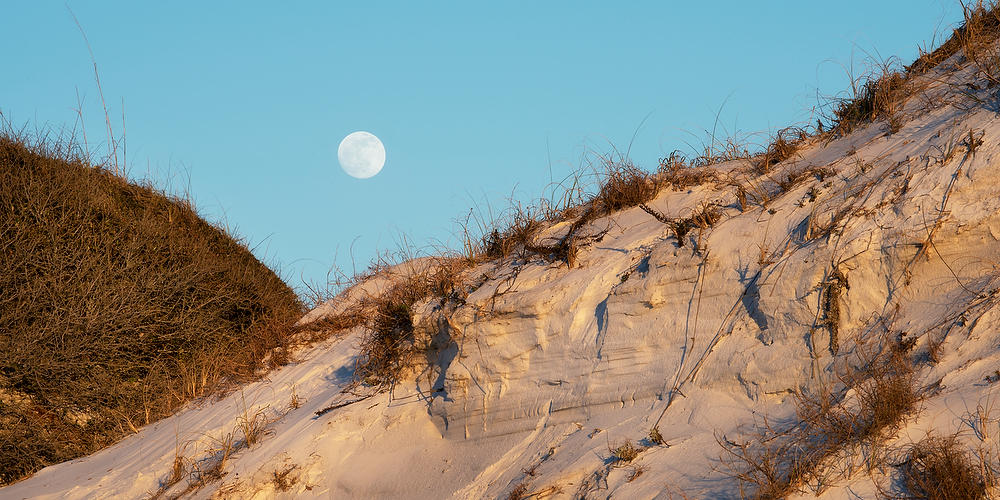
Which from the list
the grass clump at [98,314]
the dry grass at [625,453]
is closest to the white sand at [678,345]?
the dry grass at [625,453]

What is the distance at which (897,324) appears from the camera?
16.3 ft

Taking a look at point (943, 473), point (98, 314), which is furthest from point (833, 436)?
point (98, 314)

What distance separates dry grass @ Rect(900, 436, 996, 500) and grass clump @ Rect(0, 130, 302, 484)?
24.0ft

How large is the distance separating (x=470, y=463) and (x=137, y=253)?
5.29 meters

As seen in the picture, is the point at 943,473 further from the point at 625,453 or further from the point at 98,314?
the point at 98,314

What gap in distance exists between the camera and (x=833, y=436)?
4285 mm

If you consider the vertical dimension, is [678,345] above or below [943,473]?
above

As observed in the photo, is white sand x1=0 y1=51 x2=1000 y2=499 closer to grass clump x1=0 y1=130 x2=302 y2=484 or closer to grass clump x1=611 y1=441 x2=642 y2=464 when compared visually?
grass clump x1=611 y1=441 x2=642 y2=464

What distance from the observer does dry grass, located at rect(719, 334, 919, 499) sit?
4125mm

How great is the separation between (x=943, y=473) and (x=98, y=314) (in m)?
8.11

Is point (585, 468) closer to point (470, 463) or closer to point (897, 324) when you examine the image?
point (470, 463)

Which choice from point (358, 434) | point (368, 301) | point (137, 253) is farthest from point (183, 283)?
point (358, 434)

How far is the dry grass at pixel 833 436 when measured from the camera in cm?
412

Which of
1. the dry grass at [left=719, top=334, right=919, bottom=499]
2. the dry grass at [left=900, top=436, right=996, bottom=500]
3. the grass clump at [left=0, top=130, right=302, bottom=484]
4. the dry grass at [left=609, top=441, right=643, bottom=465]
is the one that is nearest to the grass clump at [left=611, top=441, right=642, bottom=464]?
the dry grass at [left=609, top=441, right=643, bottom=465]
